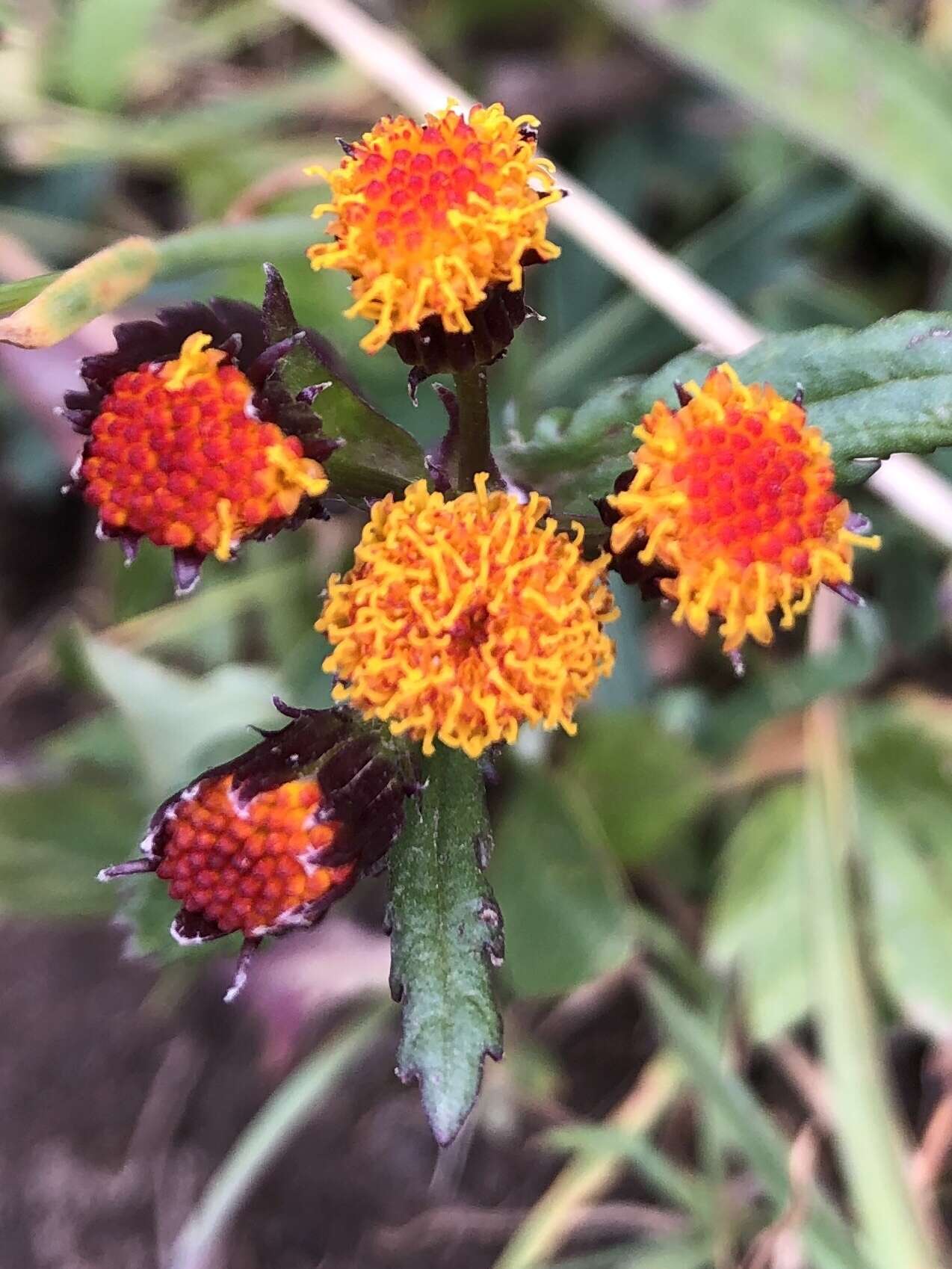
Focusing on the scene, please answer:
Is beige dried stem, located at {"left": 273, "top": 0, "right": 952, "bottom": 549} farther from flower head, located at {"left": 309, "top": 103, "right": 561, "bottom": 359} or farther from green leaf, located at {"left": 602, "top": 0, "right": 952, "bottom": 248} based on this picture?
flower head, located at {"left": 309, "top": 103, "right": 561, "bottom": 359}

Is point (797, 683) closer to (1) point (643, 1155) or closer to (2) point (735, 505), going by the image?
(1) point (643, 1155)

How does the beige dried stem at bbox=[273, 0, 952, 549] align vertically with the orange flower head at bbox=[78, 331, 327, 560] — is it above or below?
below

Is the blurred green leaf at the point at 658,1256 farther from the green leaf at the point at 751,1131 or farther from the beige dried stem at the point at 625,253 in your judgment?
the beige dried stem at the point at 625,253

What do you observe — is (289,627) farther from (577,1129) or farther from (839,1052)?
(839,1052)

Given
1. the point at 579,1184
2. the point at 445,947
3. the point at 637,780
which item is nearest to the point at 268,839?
the point at 445,947

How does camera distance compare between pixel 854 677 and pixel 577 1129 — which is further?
pixel 854 677

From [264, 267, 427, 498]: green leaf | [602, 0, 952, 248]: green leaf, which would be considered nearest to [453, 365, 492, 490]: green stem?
[264, 267, 427, 498]: green leaf

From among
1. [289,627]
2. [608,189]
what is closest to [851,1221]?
[289,627]

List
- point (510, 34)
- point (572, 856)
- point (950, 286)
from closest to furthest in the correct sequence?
1. point (572, 856)
2. point (950, 286)
3. point (510, 34)
